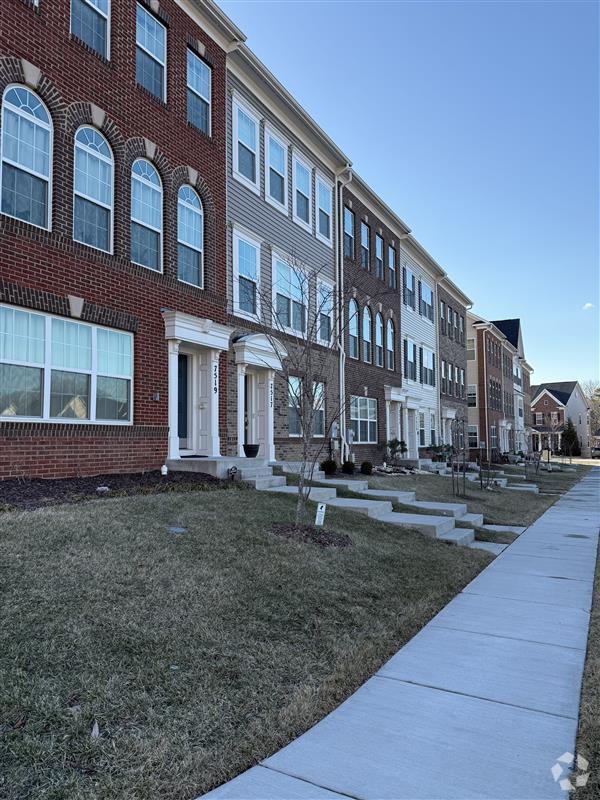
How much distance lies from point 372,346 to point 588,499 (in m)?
8.75

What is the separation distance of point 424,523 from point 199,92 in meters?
10.2

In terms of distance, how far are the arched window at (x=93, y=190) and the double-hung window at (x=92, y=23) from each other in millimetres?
1550

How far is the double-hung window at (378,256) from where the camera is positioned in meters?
22.1

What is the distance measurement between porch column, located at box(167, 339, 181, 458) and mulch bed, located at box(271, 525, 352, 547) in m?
4.36

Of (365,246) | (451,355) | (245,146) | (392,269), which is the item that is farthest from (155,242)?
(451,355)

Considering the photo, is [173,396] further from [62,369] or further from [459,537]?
[459,537]

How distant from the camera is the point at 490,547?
30.2 feet

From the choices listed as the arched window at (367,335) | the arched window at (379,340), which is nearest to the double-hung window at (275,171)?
the arched window at (367,335)

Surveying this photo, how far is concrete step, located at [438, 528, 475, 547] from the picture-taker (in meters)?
8.87

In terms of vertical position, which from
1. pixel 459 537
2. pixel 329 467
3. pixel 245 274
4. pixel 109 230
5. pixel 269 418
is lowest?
pixel 459 537

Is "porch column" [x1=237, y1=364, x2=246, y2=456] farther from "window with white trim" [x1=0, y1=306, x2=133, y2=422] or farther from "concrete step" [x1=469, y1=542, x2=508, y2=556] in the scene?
"concrete step" [x1=469, y1=542, x2=508, y2=556]

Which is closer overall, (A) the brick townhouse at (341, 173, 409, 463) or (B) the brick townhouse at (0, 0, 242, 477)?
(B) the brick townhouse at (0, 0, 242, 477)

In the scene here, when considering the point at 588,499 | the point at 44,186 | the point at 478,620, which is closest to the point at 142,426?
the point at 44,186

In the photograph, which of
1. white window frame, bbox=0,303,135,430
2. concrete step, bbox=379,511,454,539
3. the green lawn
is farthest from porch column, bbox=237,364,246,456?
the green lawn
